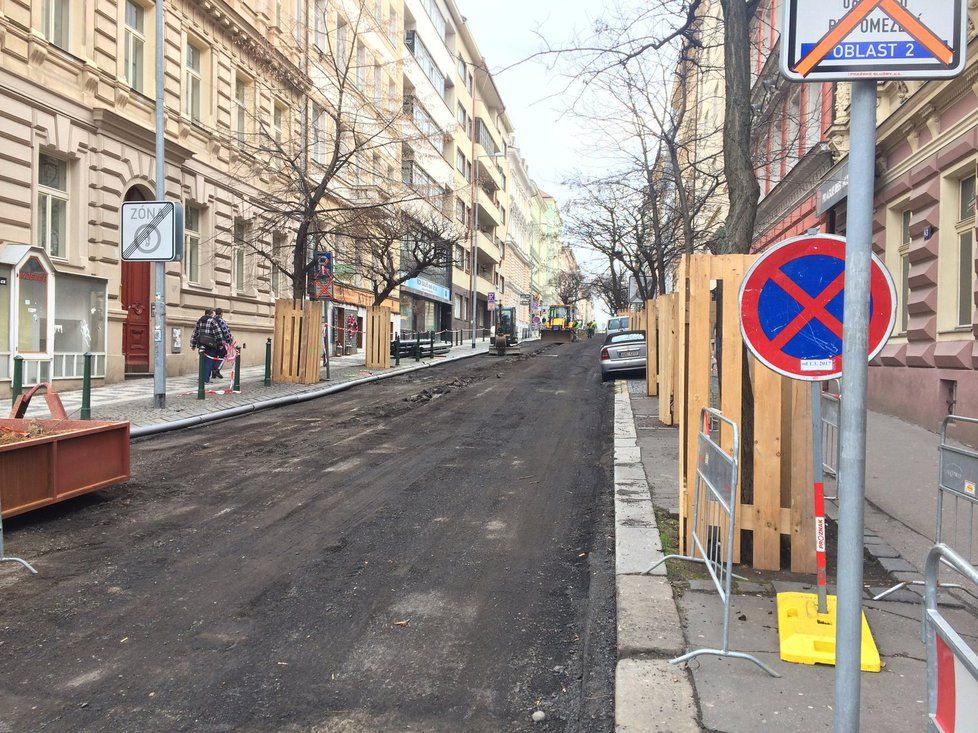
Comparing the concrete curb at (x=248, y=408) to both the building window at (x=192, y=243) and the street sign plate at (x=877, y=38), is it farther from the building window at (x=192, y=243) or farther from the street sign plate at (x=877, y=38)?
the street sign plate at (x=877, y=38)

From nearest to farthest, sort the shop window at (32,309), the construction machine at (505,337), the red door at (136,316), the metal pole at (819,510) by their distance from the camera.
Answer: the metal pole at (819,510), the shop window at (32,309), the red door at (136,316), the construction machine at (505,337)

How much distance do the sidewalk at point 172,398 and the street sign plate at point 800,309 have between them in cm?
988

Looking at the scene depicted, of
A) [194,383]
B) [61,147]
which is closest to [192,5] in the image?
[61,147]

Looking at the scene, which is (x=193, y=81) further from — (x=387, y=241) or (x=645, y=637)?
(x=645, y=637)

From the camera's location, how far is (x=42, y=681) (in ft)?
11.3

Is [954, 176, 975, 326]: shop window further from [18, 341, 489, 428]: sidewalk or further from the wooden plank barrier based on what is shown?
[18, 341, 489, 428]: sidewalk

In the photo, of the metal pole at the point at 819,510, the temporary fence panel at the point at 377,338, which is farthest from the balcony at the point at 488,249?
the metal pole at the point at 819,510

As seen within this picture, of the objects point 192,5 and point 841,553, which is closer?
point 841,553

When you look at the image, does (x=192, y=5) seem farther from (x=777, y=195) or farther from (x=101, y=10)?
(x=777, y=195)

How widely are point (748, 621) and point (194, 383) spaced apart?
641 inches

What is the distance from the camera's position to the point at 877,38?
7.28ft

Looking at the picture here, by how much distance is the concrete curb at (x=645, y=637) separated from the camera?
3096mm

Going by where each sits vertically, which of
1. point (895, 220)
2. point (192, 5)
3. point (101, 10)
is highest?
point (192, 5)

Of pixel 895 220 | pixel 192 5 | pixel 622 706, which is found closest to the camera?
pixel 622 706
